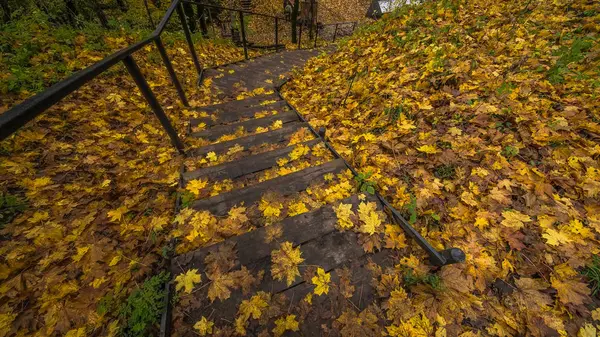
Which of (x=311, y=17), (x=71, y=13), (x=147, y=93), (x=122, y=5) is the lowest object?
(x=311, y=17)

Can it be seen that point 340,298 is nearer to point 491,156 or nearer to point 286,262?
point 286,262

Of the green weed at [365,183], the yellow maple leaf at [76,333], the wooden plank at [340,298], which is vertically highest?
the green weed at [365,183]

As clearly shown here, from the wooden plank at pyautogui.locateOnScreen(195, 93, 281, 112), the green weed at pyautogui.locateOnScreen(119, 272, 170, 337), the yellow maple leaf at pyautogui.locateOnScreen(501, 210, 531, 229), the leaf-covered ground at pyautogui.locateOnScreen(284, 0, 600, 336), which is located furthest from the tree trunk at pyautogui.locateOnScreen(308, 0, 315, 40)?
the green weed at pyautogui.locateOnScreen(119, 272, 170, 337)

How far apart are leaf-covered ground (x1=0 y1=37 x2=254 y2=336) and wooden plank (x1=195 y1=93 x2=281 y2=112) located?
42 cm

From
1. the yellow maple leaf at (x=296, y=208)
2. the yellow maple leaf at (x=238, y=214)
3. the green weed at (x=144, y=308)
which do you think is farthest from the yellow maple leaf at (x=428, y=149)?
the green weed at (x=144, y=308)

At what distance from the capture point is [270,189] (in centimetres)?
253

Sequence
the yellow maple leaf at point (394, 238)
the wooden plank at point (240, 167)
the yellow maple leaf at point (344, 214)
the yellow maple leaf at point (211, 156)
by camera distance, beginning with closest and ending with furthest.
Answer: the yellow maple leaf at point (394, 238) < the yellow maple leaf at point (344, 214) < the wooden plank at point (240, 167) < the yellow maple leaf at point (211, 156)

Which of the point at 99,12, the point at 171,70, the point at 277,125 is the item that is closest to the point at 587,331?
the point at 277,125

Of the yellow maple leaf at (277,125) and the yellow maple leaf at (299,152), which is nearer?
the yellow maple leaf at (299,152)

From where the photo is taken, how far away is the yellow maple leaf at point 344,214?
86.2 inches

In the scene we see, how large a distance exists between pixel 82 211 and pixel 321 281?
2.65m

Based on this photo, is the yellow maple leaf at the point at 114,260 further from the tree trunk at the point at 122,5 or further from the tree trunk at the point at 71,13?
the tree trunk at the point at 122,5

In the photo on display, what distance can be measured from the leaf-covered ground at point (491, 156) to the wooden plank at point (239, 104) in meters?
0.66

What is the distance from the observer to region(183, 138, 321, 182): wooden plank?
277cm
